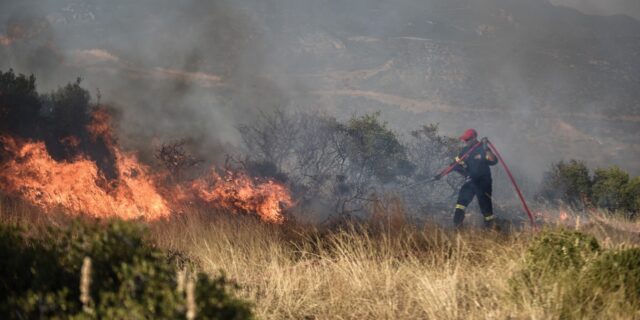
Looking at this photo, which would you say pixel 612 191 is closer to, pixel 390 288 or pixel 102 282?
pixel 390 288

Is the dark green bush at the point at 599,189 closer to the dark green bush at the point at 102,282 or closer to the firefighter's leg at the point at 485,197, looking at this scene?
the firefighter's leg at the point at 485,197

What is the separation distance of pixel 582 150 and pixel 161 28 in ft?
189

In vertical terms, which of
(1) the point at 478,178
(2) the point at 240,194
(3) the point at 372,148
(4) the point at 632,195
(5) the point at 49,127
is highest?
(5) the point at 49,127

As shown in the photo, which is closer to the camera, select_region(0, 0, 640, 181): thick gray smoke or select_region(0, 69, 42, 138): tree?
select_region(0, 69, 42, 138): tree

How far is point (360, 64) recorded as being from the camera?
240 ft

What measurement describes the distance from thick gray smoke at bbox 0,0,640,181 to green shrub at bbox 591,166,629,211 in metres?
16.4

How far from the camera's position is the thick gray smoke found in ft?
157

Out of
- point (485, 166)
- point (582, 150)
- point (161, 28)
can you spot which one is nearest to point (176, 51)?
point (161, 28)

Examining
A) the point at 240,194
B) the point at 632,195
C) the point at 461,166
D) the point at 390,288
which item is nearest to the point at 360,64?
the point at 632,195

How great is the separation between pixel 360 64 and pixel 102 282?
235ft

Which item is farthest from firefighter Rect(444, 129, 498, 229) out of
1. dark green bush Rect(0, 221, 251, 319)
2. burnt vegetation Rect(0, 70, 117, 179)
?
dark green bush Rect(0, 221, 251, 319)

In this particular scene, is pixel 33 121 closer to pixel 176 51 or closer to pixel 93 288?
pixel 93 288

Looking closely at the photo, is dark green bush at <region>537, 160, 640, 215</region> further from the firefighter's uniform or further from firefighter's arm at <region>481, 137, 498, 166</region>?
firefighter's arm at <region>481, 137, 498, 166</region>

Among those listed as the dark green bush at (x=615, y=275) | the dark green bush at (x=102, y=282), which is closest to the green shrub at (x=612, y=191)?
the dark green bush at (x=615, y=275)
